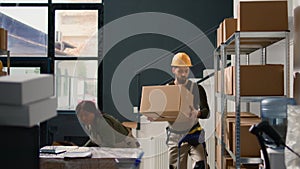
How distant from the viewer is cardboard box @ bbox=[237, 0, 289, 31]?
8.33 feet

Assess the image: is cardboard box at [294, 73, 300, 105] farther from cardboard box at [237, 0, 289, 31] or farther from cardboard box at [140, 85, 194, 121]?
cardboard box at [140, 85, 194, 121]

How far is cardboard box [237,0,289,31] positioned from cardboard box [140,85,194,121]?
1285mm

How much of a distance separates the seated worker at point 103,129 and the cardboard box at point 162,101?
29cm

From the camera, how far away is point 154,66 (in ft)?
18.7

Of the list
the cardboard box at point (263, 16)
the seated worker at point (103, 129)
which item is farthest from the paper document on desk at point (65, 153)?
the cardboard box at point (263, 16)

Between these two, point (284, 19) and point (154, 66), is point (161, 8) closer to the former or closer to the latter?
point (154, 66)

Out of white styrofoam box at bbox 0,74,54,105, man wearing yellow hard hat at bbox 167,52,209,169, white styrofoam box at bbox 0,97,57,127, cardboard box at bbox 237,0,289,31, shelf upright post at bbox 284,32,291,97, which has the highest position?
cardboard box at bbox 237,0,289,31

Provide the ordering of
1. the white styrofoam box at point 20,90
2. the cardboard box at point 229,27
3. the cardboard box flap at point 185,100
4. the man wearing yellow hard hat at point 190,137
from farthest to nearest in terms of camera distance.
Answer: the man wearing yellow hard hat at point 190,137
the cardboard box flap at point 185,100
the cardboard box at point 229,27
the white styrofoam box at point 20,90

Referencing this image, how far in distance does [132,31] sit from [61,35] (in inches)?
42.7

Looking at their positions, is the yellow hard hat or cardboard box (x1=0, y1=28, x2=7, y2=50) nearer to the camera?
cardboard box (x1=0, y1=28, x2=7, y2=50)

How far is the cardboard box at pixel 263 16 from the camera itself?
2.54 metres

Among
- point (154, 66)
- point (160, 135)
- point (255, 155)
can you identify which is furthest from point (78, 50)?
point (255, 155)

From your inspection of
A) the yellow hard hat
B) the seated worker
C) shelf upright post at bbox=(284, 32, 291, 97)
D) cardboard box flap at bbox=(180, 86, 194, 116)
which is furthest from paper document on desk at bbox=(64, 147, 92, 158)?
the yellow hard hat

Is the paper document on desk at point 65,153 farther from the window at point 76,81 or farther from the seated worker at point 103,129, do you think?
the window at point 76,81
